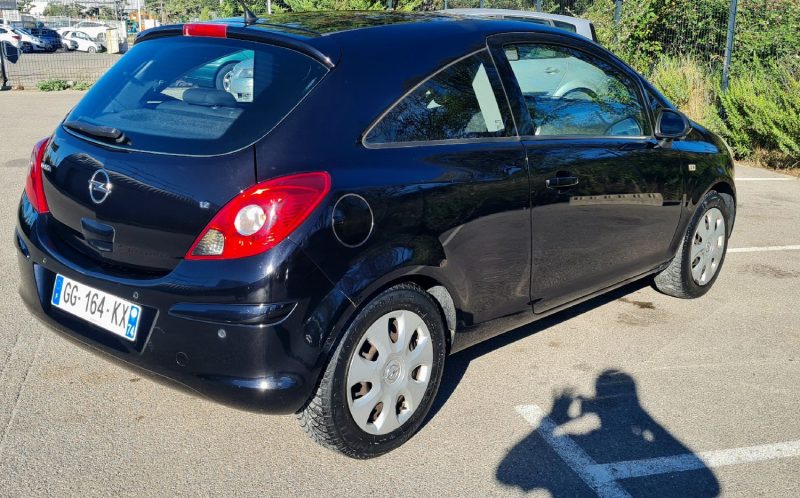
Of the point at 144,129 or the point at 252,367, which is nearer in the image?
the point at 252,367

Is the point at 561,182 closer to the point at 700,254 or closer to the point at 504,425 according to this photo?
the point at 504,425

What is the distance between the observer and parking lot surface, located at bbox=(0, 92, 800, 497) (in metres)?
3.22

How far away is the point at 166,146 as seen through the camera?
3.11 m

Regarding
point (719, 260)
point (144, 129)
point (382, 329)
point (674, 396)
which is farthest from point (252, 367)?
point (719, 260)

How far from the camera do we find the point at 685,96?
1305cm

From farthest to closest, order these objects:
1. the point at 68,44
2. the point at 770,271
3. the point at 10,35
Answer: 1. the point at 68,44
2. the point at 10,35
3. the point at 770,271

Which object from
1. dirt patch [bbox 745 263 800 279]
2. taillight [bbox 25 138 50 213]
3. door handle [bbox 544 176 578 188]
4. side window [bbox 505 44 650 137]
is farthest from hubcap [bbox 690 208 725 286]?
taillight [bbox 25 138 50 213]

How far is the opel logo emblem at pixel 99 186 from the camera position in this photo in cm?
316

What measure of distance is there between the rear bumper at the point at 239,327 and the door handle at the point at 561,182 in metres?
1.37

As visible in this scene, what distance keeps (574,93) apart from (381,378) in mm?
2077

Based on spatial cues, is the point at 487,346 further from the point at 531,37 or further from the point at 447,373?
the point at 531,37

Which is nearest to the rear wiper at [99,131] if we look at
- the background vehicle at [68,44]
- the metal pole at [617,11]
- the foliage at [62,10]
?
A: the metal pole at [617,11]

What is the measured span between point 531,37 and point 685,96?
32.2ft

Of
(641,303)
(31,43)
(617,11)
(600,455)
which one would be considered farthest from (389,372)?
(31,43)
